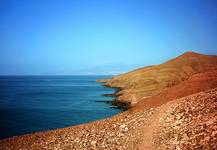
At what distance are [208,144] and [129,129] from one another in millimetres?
9327

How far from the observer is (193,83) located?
3959 cm

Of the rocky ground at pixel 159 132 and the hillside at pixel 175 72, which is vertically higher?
the hillside at pixel 175 72

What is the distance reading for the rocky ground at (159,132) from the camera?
58.2 ft

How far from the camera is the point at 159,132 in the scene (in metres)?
20.8

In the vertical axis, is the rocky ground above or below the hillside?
below

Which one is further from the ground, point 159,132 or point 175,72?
point 175,72

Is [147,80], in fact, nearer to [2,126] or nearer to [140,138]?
[2,126]

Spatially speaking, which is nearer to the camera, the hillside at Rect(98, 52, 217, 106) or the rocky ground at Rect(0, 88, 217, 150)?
the rocky ground at Rect(0, 88, 217, 150)

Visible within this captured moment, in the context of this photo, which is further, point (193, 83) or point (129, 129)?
point (193, 83)

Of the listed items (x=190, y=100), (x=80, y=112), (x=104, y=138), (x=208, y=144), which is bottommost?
(x=80, y=112)

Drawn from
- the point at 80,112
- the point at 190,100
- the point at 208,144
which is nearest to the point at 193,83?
the point at 190,100

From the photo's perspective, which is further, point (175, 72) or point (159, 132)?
point (175, 72)

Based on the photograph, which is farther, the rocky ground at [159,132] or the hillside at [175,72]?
the hillside at [175,72]

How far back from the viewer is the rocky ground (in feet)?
58.2
